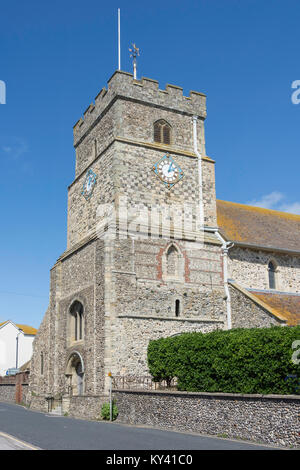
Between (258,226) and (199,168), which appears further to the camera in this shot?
(258,226)

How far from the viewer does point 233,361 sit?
1529 cm

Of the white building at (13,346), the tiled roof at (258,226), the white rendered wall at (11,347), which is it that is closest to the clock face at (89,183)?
the tiled roof at (258,226)

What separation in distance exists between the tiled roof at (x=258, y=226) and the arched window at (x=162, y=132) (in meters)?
5.10

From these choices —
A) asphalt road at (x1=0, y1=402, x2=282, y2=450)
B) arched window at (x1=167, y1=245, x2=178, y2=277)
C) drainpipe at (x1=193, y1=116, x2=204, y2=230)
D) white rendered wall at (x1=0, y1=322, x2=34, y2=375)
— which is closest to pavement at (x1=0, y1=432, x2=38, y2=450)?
asphalt road at (x1=0, y1=402, x2=282, y2=450)

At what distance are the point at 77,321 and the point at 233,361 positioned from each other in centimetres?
1092

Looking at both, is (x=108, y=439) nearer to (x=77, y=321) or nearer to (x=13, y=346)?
(x=77, y=321)

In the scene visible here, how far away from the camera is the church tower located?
21.1 m

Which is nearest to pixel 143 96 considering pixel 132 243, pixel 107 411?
pixel 132 243

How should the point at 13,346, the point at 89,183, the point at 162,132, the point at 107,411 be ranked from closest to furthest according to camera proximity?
1. the point at 107,411
2. the point at 162,132
3. the point at 89,183
4. the point at 13,346

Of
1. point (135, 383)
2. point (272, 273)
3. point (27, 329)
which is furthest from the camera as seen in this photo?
point (27, 329)

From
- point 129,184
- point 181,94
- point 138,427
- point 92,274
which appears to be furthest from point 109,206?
point 138,427

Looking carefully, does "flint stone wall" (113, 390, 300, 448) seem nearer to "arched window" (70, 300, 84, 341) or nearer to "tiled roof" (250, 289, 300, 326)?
"arched window" (70, 300, 84, 341)

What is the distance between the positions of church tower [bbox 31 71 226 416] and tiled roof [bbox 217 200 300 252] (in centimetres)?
155

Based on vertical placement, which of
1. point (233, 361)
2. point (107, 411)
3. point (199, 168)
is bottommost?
point (107, 411)
